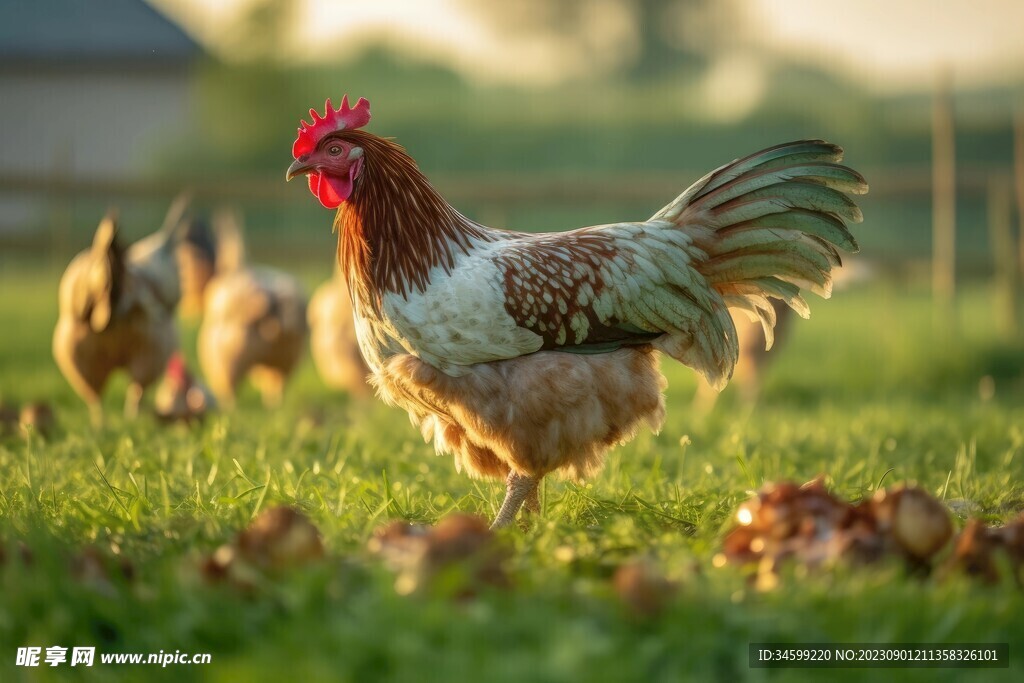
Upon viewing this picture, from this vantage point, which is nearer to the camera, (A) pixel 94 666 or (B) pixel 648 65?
(A) pixel 94 666

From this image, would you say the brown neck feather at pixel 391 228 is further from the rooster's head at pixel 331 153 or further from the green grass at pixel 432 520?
the green grass at pixel 432 520

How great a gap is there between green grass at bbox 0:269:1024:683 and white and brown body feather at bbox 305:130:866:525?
339mm

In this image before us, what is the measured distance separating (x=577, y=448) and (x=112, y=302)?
3.93 metres

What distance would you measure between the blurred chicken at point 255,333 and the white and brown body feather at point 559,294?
4342mm

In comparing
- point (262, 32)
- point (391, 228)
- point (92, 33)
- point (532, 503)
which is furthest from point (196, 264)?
point (92, 33)

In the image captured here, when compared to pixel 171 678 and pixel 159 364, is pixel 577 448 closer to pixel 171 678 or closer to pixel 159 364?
pixel 171 678

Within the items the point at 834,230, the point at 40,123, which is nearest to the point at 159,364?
the point at 834,230

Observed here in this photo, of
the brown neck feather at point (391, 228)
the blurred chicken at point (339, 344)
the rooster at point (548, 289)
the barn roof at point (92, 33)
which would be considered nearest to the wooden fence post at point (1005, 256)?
the blurred chicken at point (339, 344)

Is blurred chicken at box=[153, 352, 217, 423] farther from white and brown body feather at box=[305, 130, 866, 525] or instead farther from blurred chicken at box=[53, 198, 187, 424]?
white and brown body feather at box=[305, 130, 866, 525]

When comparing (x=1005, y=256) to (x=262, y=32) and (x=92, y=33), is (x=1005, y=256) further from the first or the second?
(x=92, y=33)

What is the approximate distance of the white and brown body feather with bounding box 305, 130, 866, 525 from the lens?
12.0 feet

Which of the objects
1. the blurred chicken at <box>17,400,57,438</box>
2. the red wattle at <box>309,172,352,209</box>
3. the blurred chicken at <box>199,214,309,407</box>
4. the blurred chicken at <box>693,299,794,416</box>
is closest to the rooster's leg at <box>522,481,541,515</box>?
the red wattle at <box>309,172,352,209</box>

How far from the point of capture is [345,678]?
211 cm

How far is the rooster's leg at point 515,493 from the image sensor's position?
375 cm
